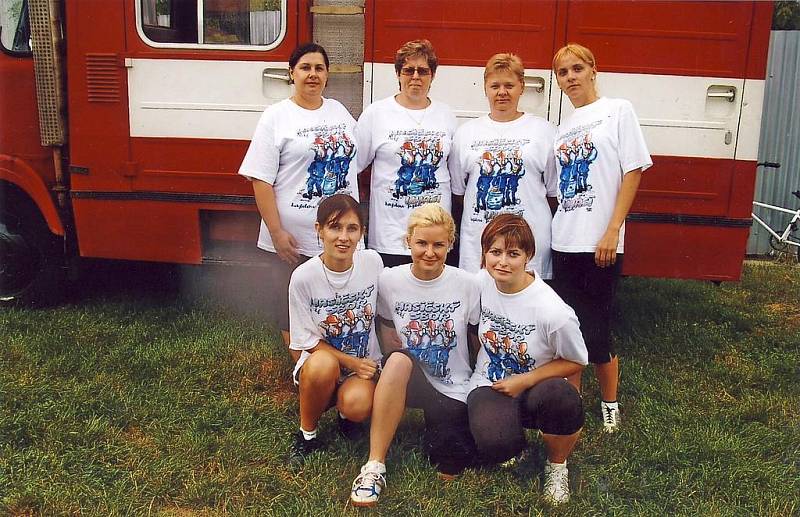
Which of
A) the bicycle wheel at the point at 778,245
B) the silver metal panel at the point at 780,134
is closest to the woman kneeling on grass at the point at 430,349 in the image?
the bicycle wheel at the point at 778,245

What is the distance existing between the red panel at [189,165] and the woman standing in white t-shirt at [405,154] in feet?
3.77

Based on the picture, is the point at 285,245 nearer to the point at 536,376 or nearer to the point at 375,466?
the point at 375,466

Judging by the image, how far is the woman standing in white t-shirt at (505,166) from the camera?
3.02 meters

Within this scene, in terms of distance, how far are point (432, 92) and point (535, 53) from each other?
0.56 meters

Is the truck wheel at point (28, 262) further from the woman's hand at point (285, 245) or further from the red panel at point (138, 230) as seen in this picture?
the woman's hand at point (285, 245)

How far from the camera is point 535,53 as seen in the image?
3.77 metres

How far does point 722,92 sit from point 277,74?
2.31 m

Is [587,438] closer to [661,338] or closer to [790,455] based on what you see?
[790,455]

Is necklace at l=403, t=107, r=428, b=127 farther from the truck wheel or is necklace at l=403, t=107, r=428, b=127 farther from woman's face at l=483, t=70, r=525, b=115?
the truck wheel

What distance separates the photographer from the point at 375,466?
104 inches

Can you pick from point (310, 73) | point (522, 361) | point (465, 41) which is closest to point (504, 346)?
point (522, 361)

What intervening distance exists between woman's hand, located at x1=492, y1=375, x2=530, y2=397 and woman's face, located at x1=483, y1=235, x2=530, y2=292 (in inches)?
14.0

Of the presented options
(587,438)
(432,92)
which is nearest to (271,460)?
(587,438)

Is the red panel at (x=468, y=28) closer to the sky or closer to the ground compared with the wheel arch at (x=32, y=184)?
closer to the sky
